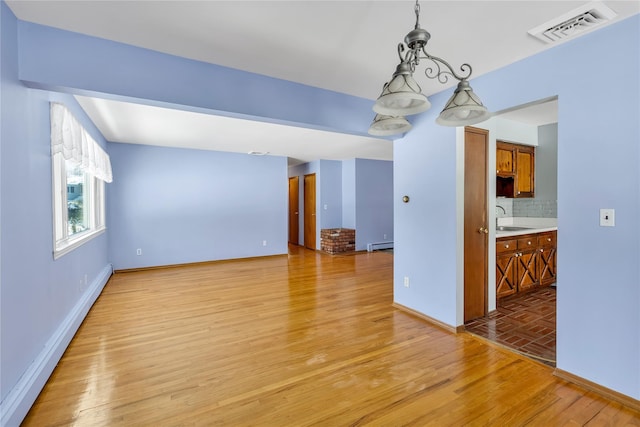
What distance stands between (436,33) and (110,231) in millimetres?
5865

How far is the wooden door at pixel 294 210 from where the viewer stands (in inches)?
359

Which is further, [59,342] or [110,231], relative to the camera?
[110,231]

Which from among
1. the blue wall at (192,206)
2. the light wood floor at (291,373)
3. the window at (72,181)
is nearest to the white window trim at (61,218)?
the window at (72,181)

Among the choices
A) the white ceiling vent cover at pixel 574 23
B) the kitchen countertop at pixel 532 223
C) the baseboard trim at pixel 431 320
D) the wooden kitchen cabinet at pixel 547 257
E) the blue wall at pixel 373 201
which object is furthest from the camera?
the blue wall at pixel 373 201

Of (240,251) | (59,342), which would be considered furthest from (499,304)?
(240,251)

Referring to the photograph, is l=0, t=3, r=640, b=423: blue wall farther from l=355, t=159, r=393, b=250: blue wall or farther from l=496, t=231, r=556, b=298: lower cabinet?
l=355, t=159, r=393, b=250: blue wall

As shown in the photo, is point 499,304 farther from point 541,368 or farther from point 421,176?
point 421,176

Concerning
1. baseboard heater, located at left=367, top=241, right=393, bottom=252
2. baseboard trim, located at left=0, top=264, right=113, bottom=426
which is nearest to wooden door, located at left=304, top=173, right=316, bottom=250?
baseboard heater, located at left=367, top=241, right=393, bottom=252

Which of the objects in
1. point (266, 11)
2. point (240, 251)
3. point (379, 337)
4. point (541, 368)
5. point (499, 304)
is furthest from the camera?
point (240, 251)

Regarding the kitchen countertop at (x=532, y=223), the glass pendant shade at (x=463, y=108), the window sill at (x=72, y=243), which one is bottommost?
the window sill at (x=72, y=243)

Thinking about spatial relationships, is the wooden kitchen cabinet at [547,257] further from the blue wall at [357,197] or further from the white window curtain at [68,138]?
the white window curtain at [68,138]

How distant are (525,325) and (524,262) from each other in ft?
3.64

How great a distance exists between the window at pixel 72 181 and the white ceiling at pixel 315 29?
0.97 meters

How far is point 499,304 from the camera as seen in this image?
3.69m
